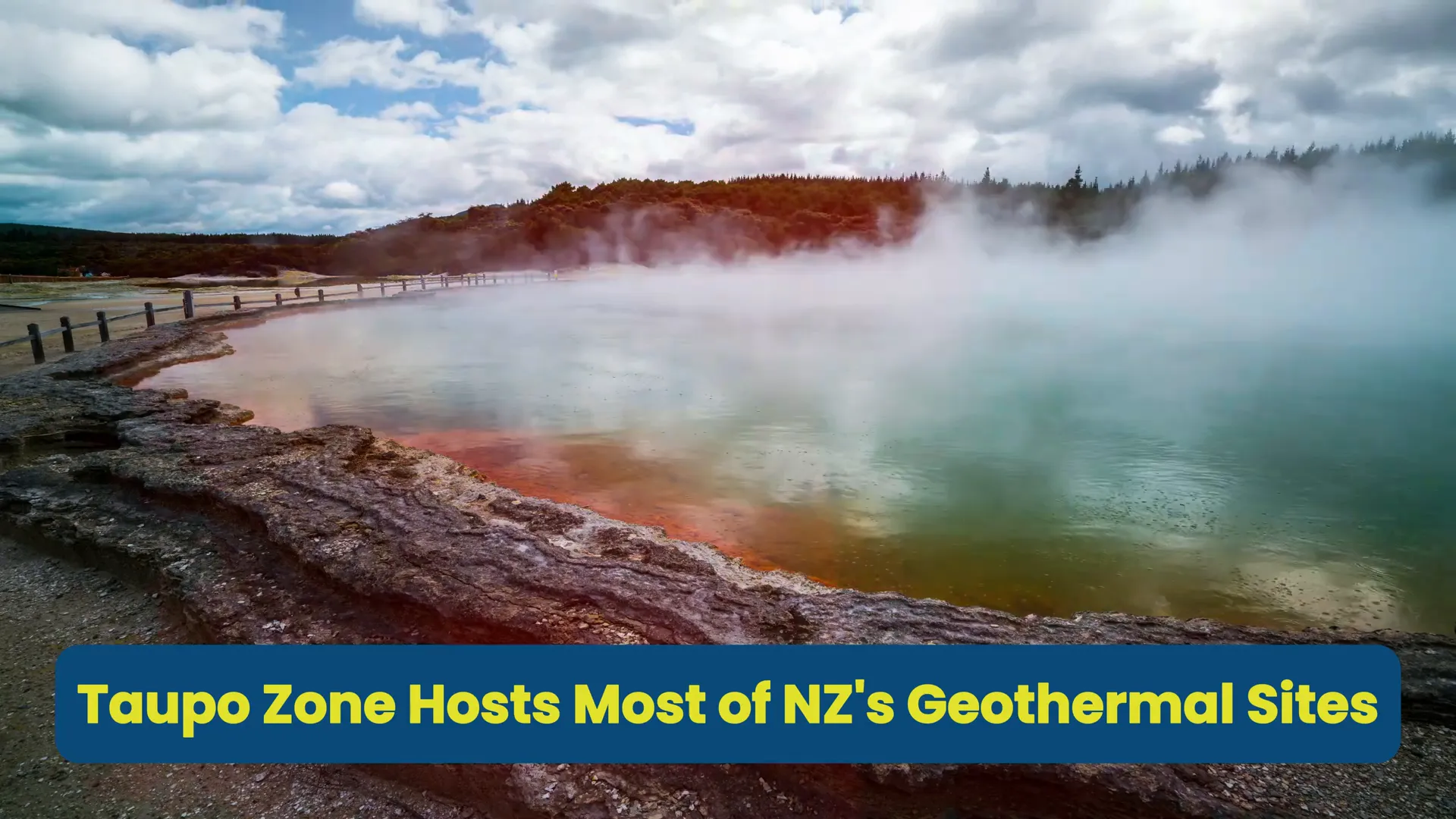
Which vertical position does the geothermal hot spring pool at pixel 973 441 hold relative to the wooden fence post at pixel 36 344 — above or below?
below

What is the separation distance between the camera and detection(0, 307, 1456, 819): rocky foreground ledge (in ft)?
7.94

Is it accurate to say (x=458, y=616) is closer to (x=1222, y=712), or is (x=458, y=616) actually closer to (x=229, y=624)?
(x=229, y=624)

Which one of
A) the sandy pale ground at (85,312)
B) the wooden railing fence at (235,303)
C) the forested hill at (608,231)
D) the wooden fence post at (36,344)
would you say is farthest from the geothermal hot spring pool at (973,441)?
the forested hill at (608,231)

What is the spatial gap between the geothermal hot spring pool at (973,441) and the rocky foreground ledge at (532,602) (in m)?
1.06

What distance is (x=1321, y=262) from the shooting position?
43938 mm

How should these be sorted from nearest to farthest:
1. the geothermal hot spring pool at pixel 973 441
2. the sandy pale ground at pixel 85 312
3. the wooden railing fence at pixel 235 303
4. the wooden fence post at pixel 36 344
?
the geothermal hot spring pool at pixel 973 441 → the wooden fence post at pixel 36 344 → the wooden railing fence at pixel 235 303 → the sandy pale ground at pixel 85 312

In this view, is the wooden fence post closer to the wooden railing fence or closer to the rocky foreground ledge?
the wooden railing fence

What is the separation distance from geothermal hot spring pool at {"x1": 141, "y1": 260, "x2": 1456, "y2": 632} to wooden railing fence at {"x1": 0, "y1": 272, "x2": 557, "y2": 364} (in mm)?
2053

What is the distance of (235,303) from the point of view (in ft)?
62.7

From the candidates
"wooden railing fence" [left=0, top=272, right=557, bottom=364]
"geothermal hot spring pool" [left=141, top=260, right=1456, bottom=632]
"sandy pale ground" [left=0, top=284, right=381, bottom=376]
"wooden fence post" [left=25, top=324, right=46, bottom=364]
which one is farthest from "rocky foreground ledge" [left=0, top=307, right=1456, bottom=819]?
"sandy pale ground" [left=0, top=284, right=381, bottom=376]

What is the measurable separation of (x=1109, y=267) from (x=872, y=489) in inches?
2048

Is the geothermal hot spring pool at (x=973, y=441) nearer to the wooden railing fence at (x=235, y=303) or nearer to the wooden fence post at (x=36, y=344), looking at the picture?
the wooden railing fence at (x=235, y=303)

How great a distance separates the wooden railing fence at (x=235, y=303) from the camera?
12.1 meters

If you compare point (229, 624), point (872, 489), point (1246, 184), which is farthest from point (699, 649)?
point (1246, 184)
